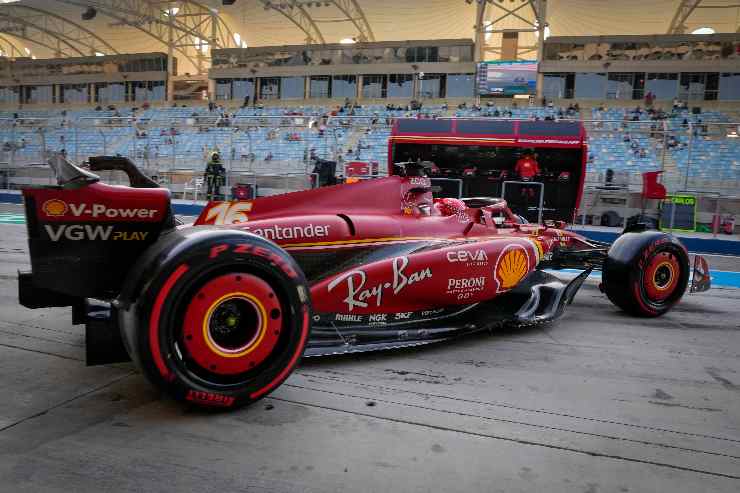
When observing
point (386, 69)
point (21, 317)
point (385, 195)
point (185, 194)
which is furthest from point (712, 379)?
point (386, 69)

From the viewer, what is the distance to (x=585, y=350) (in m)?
4.89

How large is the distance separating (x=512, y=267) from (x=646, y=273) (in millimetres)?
1705

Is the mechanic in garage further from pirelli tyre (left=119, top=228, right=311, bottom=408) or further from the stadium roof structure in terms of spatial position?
the stadium roof structure

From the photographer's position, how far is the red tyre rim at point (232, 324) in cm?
308

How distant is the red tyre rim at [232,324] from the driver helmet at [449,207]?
2.92 m

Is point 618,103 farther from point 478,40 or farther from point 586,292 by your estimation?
point 586,292

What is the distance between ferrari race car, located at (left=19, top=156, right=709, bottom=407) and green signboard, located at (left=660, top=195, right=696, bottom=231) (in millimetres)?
8010

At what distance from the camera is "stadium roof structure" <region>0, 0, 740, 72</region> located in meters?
36.8

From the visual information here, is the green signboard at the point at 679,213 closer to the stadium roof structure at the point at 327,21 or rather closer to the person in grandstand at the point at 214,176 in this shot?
the person in grandstand at the point at 214,176

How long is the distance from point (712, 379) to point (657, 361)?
1.48 feet

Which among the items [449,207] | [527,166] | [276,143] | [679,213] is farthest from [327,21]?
[449,207]

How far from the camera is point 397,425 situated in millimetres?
3131

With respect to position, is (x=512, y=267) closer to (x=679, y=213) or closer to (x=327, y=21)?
(x=679, y=213)

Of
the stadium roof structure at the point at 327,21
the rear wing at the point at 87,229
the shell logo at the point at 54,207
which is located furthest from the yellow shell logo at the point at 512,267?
the stadium roof structure at the point at 327,21
